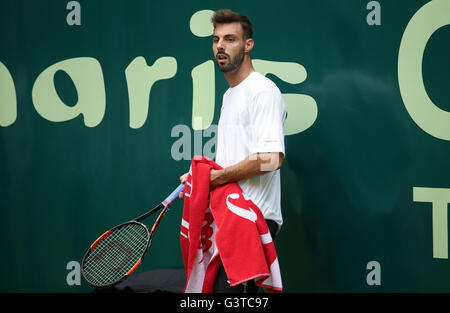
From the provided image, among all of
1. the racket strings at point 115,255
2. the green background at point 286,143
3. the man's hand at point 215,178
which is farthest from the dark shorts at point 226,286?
the green background at point 286,143

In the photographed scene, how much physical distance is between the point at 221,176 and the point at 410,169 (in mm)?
1198

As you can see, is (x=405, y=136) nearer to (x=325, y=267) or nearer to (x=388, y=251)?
(x=388, y=251)

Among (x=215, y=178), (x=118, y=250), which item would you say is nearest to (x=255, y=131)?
(x=215, y=178)

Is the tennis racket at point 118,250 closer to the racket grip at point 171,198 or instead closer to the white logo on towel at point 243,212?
the racket grip at point 171,198

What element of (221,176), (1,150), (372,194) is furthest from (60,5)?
(372,194)

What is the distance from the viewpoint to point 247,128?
6.41 ft

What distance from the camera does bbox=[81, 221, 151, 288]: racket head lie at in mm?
2170

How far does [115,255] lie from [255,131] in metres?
1.02

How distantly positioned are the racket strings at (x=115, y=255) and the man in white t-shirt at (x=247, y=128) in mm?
579

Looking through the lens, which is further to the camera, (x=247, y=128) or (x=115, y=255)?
(x=115, y=255)

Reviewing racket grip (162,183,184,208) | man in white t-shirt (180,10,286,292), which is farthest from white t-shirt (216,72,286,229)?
racket grip (162,183,184,208)

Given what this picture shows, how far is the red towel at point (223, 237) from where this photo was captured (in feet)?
6.04

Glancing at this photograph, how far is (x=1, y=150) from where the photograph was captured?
290 cm

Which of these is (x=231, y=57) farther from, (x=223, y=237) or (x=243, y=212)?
(x=223, y=237)
